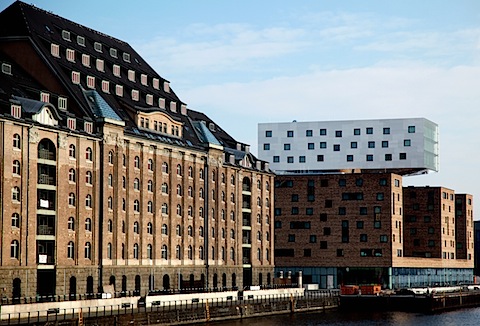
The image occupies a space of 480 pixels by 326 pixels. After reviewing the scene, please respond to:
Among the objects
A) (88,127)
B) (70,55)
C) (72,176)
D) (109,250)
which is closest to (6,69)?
(88,127)

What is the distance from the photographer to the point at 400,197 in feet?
652

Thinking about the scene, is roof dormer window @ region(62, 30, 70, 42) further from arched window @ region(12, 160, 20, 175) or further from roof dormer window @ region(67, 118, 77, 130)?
arched window @ region(12, 160, 20, 175)

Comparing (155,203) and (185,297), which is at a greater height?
(155,203)

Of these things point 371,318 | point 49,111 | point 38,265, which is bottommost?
point 371,318

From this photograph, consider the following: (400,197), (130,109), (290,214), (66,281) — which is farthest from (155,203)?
(400,197)

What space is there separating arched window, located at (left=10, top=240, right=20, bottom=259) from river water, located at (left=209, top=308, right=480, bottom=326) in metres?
23.8

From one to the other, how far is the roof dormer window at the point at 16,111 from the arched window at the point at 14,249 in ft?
46.6

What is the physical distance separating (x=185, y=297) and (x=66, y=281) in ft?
52.4

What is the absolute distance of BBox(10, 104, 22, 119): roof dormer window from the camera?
11150cm

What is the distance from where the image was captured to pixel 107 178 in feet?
421

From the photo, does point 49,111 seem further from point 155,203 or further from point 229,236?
point 229,236

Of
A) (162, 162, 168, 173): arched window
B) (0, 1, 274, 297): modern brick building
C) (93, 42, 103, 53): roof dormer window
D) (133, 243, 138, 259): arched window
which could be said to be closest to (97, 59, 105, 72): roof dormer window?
(0, 1, 274, 297): modern brick building

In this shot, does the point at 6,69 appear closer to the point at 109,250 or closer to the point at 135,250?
the point at 109,250

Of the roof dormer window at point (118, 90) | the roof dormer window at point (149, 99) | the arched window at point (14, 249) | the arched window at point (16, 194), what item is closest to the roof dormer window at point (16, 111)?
the arched window at point (16, 194)
